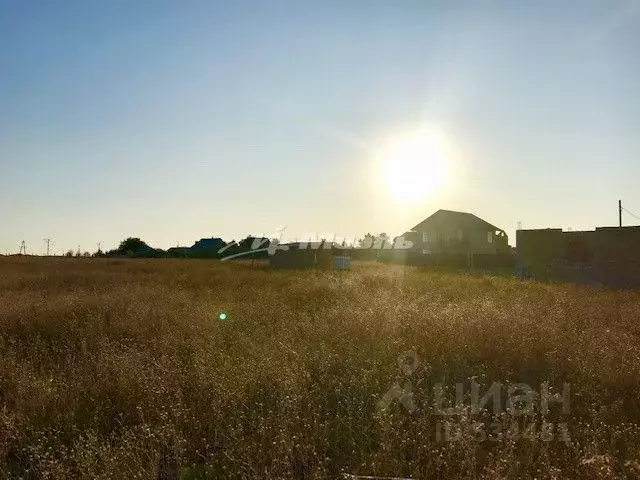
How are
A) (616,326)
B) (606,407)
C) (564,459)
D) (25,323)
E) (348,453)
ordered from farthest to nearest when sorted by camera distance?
(25,323) < (616,326) < (606,407) < (348,453) < (564,459)

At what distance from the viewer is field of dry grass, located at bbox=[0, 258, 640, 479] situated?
300 cm

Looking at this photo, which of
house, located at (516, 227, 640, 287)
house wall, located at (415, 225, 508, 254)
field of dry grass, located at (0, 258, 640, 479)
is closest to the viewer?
field of dry grass, located at (0, 258, 640, 479)

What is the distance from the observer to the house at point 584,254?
18.4m

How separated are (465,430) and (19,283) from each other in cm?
1389

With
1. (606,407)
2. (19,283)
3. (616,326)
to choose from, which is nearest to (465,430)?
(606,407)

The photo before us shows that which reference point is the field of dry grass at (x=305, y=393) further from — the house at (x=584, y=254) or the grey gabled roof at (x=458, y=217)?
the grey gabled roof at (x=458, y=217)

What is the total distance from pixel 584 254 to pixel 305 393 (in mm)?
19265

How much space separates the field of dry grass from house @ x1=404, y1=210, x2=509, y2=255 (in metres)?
33.6

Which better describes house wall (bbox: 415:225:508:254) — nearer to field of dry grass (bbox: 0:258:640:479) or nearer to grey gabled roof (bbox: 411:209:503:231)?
grey gabled roof (bbox: 411:209:503:231)

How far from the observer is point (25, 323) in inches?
273

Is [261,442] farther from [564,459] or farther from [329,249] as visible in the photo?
[329,249]

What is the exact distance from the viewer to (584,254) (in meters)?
19.8

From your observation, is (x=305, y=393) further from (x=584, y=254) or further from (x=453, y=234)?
(x=453, y=234)

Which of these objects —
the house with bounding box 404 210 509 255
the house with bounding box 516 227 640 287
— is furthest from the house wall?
the house with bounding box 516 227 640 287
